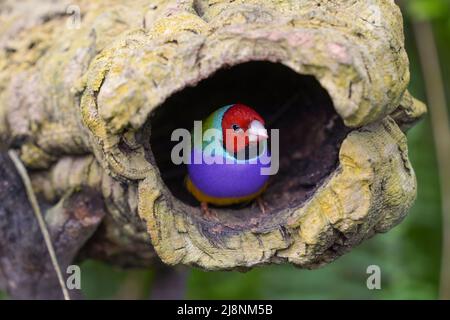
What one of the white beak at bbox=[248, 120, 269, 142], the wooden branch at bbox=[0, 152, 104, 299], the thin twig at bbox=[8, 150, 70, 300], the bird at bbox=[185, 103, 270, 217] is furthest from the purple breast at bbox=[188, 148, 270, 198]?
the thin twig at bbox=[8, 150, 70, 300]

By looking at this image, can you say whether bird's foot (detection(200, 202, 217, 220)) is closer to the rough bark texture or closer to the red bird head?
the rough bark texture

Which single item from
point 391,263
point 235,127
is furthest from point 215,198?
point 391,263

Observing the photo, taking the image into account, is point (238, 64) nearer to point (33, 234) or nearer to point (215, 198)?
point (215, 198)

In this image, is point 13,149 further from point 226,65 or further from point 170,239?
point 226,65

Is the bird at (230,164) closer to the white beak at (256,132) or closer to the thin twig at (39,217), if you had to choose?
the white beak at (256,132)

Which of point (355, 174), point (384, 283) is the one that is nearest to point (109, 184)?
point (355, 174)

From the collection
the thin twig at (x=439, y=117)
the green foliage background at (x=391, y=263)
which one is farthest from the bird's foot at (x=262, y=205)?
the thin twig at (x=439, y=117)
